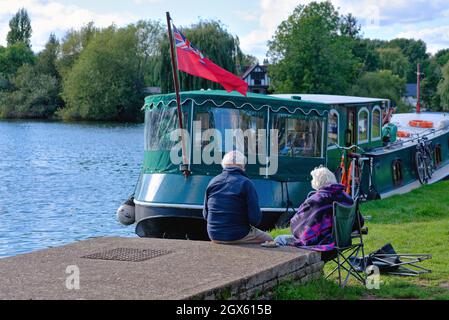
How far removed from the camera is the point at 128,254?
8578mm

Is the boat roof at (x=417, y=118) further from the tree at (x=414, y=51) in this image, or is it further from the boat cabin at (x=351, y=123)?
the tree at (x=414, y=51)

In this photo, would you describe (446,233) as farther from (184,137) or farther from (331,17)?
(331,17)

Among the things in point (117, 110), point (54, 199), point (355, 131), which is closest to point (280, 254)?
point (355, 131)

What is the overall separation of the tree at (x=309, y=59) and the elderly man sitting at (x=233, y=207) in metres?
64.6

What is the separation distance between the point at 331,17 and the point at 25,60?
46.7 meters

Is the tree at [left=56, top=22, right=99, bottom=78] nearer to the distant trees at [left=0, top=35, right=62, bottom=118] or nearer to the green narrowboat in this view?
the distant trees at [left=0, top=35, right=62, bottom=118]

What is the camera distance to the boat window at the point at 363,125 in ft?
65.9

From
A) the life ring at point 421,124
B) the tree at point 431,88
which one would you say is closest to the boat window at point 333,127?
the life ring at point 421,124

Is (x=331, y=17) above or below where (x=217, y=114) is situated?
above

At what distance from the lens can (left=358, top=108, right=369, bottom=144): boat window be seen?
20094mm

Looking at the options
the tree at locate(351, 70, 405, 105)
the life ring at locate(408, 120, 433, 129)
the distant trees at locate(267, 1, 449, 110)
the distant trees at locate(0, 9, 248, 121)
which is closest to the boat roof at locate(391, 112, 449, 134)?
the life ring at locate(408, 120, 433, 129)

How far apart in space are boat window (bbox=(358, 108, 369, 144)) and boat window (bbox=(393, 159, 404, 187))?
1.85 metres

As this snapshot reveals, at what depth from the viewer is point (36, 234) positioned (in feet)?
65.7

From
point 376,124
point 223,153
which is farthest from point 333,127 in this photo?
point 223,153
